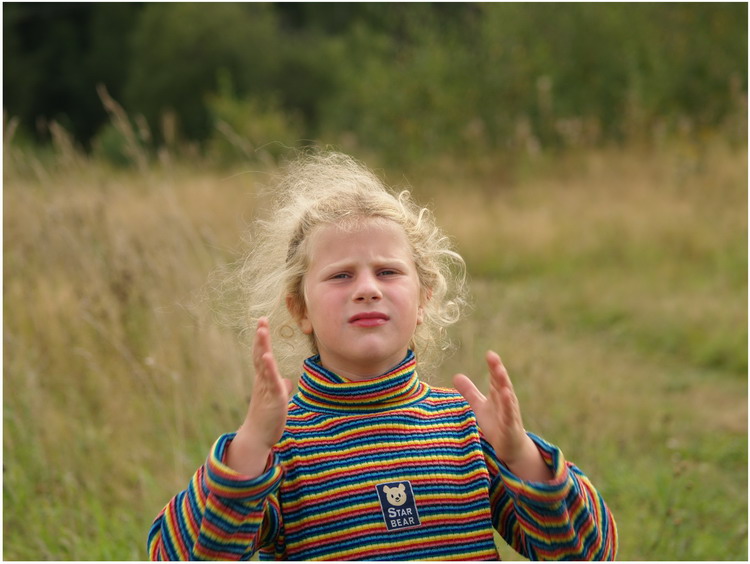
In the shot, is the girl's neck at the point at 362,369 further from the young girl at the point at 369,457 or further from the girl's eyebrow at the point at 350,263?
the girl's eyebrow at the point at 350,263

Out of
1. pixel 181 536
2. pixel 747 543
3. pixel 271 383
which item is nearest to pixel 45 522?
pixel 181 536

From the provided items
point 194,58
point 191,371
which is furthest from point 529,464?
point 194,58

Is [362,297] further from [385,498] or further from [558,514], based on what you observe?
[558,514]

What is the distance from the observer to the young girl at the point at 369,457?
59.9 inches

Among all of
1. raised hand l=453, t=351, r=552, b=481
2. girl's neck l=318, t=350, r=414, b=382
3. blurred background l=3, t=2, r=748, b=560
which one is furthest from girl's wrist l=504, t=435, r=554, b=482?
blurred background l=3, t=2, r=748, b=560

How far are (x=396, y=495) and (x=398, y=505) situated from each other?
0.02 metres

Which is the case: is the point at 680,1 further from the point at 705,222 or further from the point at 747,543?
the point at 747,543

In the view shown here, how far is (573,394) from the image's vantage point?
4301mm

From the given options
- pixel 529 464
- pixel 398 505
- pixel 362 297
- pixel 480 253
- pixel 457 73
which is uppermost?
pixel 362 297

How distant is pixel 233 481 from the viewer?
1.49 m

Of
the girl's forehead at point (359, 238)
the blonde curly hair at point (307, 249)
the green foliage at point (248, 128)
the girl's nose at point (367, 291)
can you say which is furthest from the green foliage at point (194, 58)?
the girl's nose at point (367, 291)

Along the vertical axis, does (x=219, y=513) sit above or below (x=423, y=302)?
below

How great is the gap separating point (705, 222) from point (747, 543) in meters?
4.54

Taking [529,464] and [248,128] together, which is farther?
[248,128]
